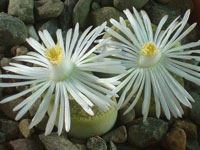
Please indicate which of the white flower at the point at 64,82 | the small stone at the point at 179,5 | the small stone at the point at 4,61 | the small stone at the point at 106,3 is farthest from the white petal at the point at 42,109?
the small stone at the point at 179,5

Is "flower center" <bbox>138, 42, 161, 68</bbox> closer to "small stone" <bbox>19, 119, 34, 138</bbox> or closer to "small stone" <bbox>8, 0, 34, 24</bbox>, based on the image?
"small stone" <bbox>19, 119, 34, 138</bbox>

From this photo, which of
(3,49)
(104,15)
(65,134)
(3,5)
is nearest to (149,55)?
(65,134)

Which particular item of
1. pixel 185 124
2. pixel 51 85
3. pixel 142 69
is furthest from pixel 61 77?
pixel 185 124

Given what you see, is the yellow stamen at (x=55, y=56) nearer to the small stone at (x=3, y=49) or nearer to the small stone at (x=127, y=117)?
the small stone at (x=127, y=117)

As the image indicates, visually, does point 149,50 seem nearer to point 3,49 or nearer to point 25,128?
point 25,128

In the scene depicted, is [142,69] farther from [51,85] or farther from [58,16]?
[58,16]

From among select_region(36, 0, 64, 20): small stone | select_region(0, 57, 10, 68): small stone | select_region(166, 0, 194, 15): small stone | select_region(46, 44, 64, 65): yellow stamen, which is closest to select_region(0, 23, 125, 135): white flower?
select_region(46, 44, 64, 65): yellow stamen
